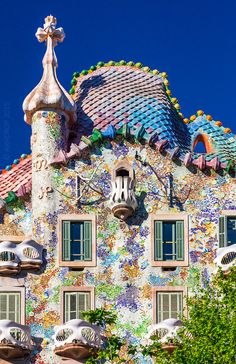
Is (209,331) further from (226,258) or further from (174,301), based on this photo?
(226,258)

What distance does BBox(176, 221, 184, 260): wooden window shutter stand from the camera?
60625 mm

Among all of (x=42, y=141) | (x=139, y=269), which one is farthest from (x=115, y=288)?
(x=42, y=141)

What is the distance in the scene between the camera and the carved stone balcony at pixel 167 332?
192 ft

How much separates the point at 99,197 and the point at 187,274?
12.4 feet

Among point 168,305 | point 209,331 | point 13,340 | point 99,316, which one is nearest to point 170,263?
point 168,305

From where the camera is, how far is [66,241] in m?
60.6

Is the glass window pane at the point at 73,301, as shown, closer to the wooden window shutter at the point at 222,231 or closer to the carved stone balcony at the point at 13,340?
the carved stone balcony at the point at 13,340

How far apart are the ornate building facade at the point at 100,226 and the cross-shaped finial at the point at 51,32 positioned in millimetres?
956

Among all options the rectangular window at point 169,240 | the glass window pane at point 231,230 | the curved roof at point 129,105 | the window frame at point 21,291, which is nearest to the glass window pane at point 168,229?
the rectangular window at point 169,240

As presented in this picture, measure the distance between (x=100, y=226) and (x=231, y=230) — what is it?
420cm

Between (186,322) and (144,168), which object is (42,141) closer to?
(144,168)

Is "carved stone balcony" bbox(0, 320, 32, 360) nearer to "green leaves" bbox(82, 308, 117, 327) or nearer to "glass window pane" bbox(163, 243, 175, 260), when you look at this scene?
"green leaves" bbox(82, 308, 117, 327)

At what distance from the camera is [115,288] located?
197 ft

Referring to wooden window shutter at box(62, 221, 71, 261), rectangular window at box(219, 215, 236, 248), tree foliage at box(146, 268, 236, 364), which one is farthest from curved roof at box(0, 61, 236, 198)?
tree foliage at box(146, 268, 236, 364)
